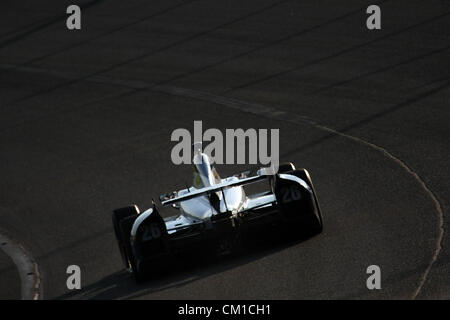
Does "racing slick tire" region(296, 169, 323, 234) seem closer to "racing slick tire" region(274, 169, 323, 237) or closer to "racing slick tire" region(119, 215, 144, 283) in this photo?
"racing slick tire" region(274, 169, 323, 237)

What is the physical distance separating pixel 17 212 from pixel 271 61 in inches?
309

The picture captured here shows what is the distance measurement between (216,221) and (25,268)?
301 cm

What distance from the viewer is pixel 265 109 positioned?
16547mm

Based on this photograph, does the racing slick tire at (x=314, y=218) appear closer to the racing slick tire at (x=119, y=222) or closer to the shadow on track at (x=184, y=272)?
the shadow on track at (x=184, y=272)

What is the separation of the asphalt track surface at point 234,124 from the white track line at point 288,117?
0.13 ft

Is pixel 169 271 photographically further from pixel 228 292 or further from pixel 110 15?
pixel 110 15

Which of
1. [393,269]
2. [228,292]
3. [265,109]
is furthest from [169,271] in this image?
[265,109]

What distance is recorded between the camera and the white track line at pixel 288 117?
10.1 meters

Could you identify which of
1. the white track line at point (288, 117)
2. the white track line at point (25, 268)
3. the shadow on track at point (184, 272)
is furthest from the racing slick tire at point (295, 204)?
the white track line at point (25, 268)

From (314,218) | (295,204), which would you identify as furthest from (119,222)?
(314,218)

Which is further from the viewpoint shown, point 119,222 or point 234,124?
point 234,124

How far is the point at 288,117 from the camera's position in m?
15.9

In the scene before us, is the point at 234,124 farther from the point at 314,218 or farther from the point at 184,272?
the point at 184,272

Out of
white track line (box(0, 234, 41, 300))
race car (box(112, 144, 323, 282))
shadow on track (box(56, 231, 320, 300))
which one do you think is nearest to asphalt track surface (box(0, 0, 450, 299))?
shadow on track (box(56, 231, 320, 300))
